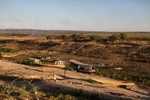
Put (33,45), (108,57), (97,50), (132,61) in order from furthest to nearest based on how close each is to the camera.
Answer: (33,45), (97,50), (108,57), (132,61)

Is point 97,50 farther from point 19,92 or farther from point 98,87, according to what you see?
→ point 19,92

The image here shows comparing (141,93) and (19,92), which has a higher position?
(19,92)

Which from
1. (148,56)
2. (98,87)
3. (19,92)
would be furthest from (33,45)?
(19,92)

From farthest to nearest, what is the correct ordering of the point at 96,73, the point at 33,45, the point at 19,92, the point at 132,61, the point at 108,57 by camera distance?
1. the point at 33,45
2. the point at 108,57
3. the point at 132,61
4. the point at 96,73
5. the point at 19,92

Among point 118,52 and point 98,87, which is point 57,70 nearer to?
point 98,87

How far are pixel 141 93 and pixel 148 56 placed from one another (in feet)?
70.7

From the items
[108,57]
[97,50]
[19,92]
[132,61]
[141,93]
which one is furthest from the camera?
[97,50]

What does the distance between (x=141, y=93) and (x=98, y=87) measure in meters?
3.39

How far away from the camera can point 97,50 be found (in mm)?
50938

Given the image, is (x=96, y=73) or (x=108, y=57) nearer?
(x=96, y=73)

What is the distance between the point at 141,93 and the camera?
2198cm

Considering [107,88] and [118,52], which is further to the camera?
[118,52]

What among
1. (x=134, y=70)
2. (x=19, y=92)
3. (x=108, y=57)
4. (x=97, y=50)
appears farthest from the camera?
(x=97, y=50)

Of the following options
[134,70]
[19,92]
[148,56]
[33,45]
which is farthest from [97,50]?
[19,92]
